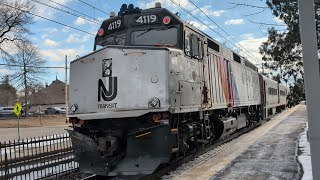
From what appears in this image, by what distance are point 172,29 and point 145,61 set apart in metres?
1.61

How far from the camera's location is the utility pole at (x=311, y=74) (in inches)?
155

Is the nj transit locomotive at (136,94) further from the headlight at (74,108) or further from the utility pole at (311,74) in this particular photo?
the utility pole at (311,74)

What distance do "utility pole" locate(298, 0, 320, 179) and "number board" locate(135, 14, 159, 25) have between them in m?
6.44

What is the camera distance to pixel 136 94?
8.80 m

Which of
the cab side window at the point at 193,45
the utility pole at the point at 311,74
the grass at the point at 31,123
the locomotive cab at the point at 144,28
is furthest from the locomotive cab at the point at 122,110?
Result: the grass at the point at 31,123

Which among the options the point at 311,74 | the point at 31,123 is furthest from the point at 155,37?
the point at 31,123

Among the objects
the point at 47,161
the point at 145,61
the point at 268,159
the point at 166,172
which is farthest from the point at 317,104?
the point at 47,161

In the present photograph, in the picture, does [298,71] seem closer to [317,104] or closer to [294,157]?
[294,157]

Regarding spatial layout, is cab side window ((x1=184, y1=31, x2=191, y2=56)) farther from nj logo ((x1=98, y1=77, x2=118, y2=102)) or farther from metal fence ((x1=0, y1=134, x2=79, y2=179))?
metal fence ((x1=0, y1=134, x2=79, y2=179))

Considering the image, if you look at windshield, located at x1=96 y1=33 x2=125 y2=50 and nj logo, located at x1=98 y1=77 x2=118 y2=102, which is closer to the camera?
nj logo, located at x1=98 y1=77 x2=118 y2=102

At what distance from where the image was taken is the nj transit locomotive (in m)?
8.70

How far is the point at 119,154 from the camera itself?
8977 millimetres

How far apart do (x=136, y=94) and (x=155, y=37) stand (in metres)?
1.97

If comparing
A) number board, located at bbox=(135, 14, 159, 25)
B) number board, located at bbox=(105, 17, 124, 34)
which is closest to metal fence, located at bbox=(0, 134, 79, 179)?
number board, located at bbox=(105, 17, 124, 34)
